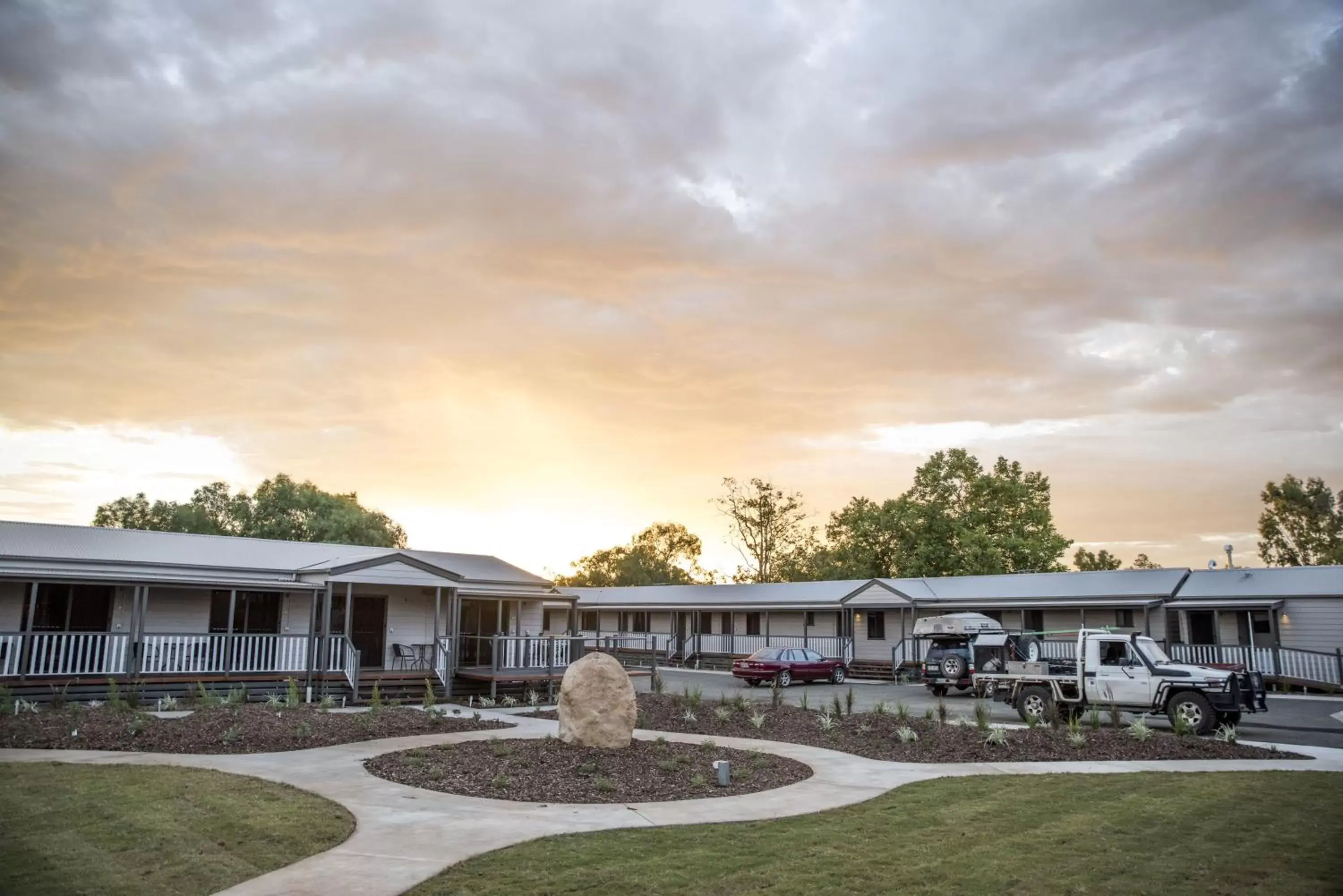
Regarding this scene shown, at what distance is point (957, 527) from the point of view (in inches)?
2250

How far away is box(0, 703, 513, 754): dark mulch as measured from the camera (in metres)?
14.2

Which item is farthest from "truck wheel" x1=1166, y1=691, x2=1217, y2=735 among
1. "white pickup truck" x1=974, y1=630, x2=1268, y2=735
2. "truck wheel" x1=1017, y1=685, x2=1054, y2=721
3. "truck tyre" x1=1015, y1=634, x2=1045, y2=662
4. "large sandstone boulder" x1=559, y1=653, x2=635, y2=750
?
"large sandstone boulder" x1=559, y1=653, x2=635, y2=750

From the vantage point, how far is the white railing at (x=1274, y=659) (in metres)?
27.8

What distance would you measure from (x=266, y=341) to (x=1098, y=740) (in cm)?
1927

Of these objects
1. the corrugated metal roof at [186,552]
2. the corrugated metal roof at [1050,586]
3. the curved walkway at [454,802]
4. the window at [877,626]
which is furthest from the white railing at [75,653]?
the window at [877,626]

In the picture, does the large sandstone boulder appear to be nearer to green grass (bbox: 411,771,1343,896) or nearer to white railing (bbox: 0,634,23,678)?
green grass (bbox: 411,771,1343,896)

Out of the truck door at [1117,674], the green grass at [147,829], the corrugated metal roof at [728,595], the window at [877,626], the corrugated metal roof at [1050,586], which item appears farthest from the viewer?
the corrugated metal roof at [728,595]

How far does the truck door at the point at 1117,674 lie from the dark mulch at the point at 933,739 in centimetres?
89

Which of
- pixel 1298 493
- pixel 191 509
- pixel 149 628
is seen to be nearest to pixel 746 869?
pixel 149 628

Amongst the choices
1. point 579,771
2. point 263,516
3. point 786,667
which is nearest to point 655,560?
point 263,516

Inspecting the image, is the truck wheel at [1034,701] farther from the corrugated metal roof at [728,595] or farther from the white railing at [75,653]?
the white railing at [75,653]

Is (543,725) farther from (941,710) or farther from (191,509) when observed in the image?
(191,509)

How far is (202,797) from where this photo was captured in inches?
411

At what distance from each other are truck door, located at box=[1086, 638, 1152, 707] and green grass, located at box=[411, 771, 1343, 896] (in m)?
6.90
